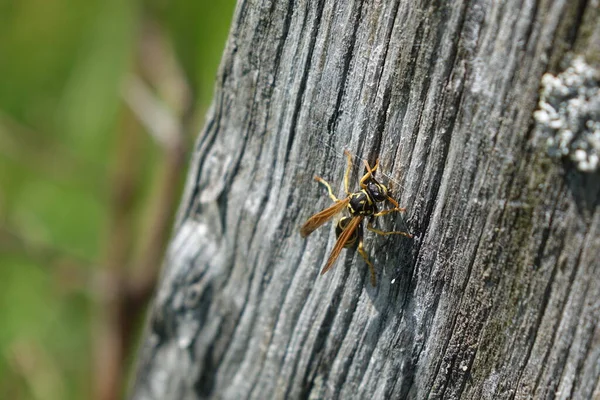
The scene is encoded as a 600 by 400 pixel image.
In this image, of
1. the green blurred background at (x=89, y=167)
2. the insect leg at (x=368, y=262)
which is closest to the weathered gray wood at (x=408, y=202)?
the insect leg at (x=368, y=262)

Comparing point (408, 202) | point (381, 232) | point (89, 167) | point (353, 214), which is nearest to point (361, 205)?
point (353, 214)

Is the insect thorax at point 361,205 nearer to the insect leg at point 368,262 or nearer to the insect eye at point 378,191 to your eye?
the insect eye at point 378,191

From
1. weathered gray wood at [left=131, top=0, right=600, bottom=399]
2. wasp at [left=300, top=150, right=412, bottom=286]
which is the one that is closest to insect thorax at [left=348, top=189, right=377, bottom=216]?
wasp at [left=300, top=150, right=412, bottom=286]

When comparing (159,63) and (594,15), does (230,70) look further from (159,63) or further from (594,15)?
(159,63)

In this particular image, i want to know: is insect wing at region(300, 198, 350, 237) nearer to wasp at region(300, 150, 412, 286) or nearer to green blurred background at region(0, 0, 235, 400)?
wasp at region(300, 150, 412, 286)

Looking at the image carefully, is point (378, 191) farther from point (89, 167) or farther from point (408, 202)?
point (89, 167)
